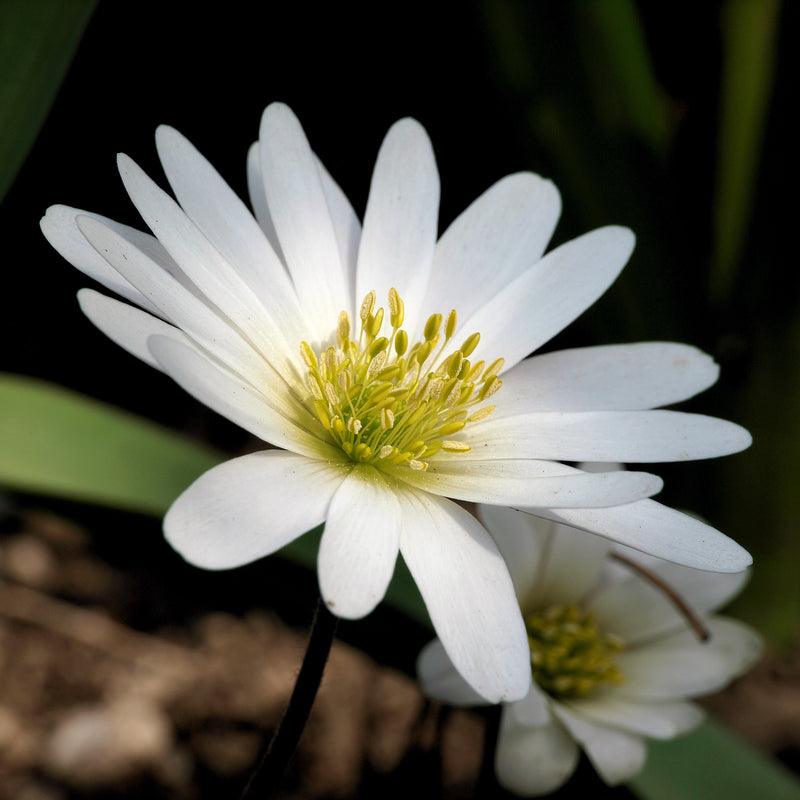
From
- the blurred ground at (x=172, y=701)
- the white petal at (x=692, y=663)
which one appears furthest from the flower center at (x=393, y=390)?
the blurred ground at (x=172, y=701)

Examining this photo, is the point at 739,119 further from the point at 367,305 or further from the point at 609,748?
the point at 609,748

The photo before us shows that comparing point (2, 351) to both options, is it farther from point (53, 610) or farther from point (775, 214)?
point (775, 214)

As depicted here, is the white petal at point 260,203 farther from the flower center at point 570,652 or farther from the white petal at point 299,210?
the flower center at point 570,652

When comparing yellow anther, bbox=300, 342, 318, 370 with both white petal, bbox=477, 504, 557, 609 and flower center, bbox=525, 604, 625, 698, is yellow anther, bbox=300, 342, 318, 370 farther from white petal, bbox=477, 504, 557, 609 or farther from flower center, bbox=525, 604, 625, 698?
flower center, bbox=525, 604, 625, 698

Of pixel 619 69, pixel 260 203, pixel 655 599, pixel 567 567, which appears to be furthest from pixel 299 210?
pixel 619 69

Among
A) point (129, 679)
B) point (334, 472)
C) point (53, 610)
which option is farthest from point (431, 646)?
point (53, 610)

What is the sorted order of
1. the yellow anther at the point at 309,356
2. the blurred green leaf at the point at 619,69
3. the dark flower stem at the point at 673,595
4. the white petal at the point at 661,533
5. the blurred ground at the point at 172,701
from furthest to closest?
1. the blurred ground at the point at 172,701
2. the blurred green leaf at the point at 619,69
3. the dark flower stem at the point at 673,595
4. the yellow anther at the point at 309,356
5. the white petal at the point at 661,533
